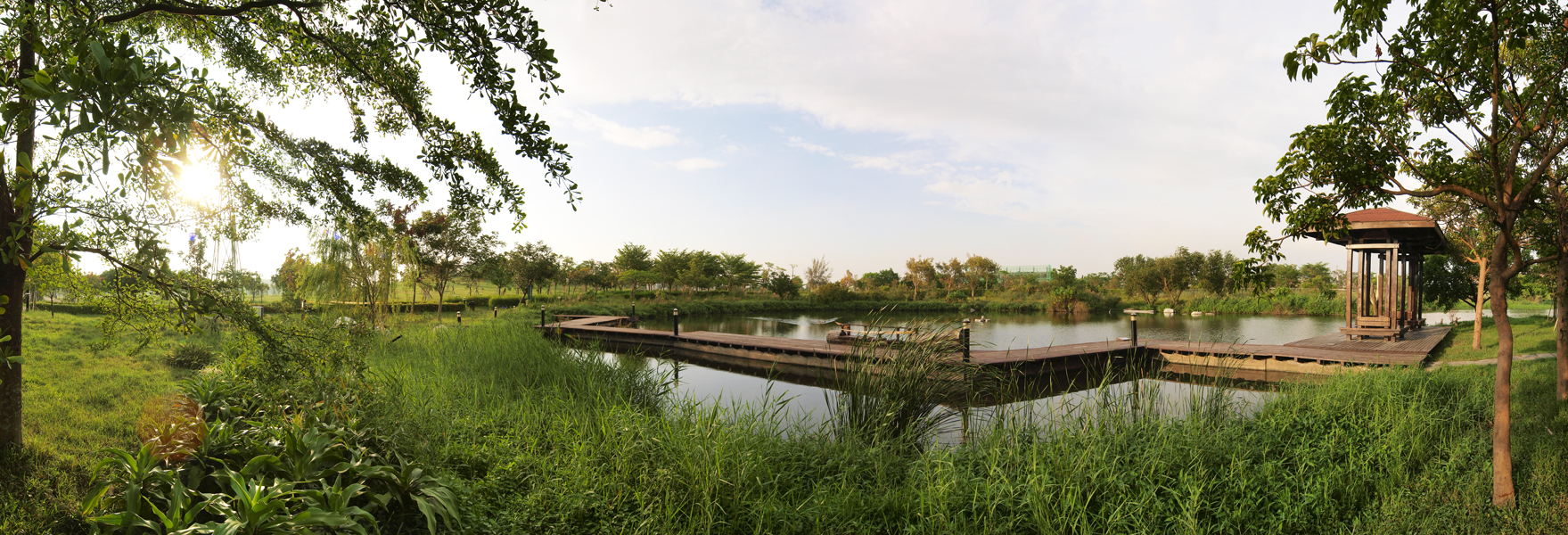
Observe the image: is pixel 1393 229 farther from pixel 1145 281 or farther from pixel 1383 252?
pixel 1145 281

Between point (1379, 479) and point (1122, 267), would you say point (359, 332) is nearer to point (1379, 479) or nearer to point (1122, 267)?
point (1379, 479)

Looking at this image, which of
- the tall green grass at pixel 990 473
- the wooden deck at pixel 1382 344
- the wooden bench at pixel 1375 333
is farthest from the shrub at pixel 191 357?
the wooden bench at pixel 1375 333

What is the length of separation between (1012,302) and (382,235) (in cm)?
3075

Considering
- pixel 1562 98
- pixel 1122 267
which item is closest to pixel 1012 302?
pixel 1122 267

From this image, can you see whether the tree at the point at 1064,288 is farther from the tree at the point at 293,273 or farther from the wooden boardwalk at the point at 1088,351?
the tree at the point at 293,273

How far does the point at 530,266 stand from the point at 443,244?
19.9 ft

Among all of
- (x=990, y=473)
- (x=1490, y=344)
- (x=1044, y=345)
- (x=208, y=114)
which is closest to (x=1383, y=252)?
(x=1490, y=344)

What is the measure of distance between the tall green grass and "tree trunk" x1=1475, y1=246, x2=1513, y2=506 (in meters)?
0.10

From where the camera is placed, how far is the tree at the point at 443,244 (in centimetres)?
1830

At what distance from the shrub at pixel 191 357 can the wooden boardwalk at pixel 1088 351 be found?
3958 millimetres

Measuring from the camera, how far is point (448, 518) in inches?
109

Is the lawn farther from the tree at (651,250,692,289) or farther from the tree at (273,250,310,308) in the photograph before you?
the tree at (651,250,692,289)

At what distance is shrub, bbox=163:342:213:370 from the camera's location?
723 cm

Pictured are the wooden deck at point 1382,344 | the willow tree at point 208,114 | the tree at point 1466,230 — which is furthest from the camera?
the tree at point 1466,230
